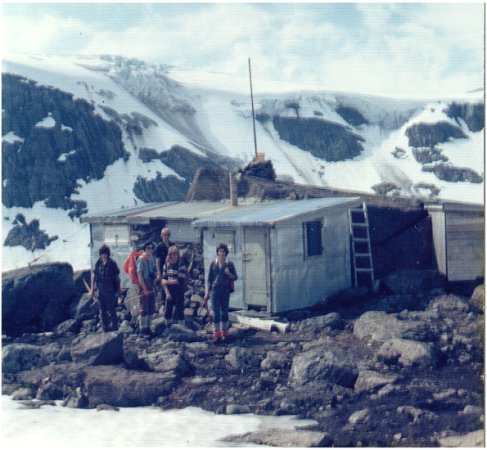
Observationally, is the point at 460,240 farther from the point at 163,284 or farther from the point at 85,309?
the point at 85,309

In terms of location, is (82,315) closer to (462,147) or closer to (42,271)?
(42,271)

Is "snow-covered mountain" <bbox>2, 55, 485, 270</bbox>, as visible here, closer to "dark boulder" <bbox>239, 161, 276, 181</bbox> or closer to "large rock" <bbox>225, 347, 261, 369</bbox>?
"dark boulder" <bbox>239, 161, 276, 181</bbox>

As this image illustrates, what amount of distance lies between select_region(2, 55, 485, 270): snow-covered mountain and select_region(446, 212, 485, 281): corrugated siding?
345 inches

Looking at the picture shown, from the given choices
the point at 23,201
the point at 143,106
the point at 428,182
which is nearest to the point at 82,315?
the point at 23,201

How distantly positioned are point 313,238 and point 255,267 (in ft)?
4.55

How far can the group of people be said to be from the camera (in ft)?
33.9

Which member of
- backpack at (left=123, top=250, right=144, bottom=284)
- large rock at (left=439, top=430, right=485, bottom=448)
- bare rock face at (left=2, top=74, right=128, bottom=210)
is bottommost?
large rock at (left=439, top=430, right=485, bottom=448)

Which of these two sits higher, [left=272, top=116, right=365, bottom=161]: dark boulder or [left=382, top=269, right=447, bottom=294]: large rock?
[left=272, top=116, right=365, bottom=161]: dark boulder

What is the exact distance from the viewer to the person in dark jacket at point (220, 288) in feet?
33.7

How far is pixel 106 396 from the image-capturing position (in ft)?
26.3

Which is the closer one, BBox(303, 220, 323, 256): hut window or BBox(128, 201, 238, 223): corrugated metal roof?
BBox(303, 220, 323, 256): hut window

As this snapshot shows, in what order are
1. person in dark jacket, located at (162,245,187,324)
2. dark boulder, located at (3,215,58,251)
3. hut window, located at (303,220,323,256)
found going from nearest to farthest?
1. person in dark jacket, located at (162,245,187,324)
2. hut window, located at (303,220,323,256)
3. dark boulder, located at (3,215,58,251)

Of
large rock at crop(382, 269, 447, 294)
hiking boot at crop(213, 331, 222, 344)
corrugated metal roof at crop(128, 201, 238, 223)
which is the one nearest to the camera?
hiking boot at crop(213, 331, 222, 344)

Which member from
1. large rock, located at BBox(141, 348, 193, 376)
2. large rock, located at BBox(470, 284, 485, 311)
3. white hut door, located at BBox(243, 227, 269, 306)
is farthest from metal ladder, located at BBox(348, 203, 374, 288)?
large rock, located at BBox(141, 348, 193, 376)
